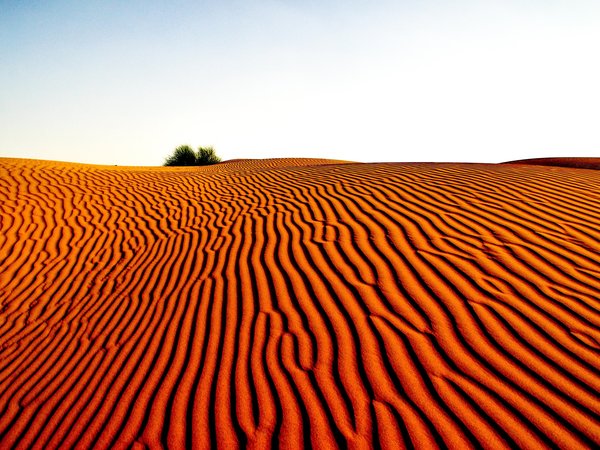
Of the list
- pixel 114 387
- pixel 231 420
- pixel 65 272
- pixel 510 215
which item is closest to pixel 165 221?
pixel 65 272

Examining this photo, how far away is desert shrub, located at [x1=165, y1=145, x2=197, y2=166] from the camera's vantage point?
72.9ft

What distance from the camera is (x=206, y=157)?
23016mm

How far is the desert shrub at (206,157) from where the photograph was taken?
74.9 ft

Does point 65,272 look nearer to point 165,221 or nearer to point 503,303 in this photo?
point 165,221

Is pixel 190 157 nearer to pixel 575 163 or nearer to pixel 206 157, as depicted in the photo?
pixel 206 157

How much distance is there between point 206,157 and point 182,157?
58.4 inches

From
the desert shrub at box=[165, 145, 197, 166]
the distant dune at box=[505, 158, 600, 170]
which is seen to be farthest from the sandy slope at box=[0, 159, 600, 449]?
the desert shrub at box=[165, 145, 197, 166]

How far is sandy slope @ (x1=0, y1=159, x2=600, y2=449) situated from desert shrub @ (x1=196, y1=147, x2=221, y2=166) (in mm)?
17762

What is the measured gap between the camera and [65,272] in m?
4.72

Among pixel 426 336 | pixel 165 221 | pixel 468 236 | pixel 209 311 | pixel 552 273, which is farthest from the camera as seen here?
pixel 165 221

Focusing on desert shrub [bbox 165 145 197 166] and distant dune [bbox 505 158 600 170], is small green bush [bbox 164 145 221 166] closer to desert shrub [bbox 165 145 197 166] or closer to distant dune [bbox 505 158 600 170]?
desert shrub [bbox 165 145 197 166]

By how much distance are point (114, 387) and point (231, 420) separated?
1011 millimetres

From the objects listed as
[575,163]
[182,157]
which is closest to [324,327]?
[575,163]

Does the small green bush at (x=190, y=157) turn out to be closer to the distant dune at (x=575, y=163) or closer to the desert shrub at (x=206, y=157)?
the desert shrub at (x=206, y=157)
